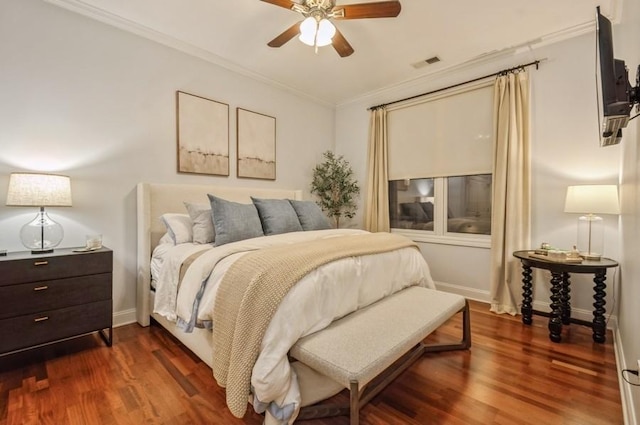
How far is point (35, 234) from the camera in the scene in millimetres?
2178

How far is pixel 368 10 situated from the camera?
2.07 m

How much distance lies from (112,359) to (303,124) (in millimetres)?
3571

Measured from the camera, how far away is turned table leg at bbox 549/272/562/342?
7.75 feet

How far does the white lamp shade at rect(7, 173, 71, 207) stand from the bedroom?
0.31 meters

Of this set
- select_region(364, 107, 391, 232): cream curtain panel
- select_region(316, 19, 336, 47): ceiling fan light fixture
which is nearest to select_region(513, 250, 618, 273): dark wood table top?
select_region(364, 107, 391, 232): cream curtain panel

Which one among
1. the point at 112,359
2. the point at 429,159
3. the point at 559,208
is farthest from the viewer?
the point at 429,159

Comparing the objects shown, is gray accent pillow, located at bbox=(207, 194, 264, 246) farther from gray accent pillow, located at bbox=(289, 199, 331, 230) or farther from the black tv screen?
the black tv screen

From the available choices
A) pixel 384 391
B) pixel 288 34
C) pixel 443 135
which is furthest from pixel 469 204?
pixel 288 34

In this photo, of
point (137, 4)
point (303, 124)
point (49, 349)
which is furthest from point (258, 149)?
point (49, 349)

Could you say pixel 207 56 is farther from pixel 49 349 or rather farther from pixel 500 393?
pixel 500 393

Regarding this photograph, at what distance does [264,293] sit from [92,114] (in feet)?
7.84

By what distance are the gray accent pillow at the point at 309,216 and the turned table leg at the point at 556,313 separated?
2.11 m

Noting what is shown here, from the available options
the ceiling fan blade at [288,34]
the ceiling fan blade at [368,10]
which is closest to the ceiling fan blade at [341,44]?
the ceiling fan blade at [368,10]

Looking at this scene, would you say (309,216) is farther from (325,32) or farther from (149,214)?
(325,32)
